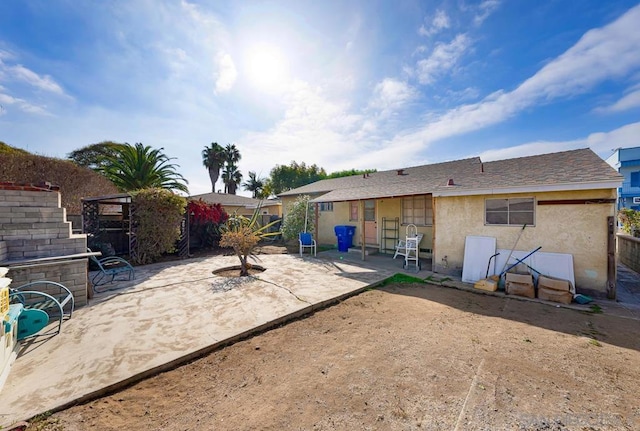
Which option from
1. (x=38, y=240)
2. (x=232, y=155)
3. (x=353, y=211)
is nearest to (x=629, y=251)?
(x=353, y=211)

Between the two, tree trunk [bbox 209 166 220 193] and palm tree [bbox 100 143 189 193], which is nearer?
palm tree [bbox 100 143 189 193]

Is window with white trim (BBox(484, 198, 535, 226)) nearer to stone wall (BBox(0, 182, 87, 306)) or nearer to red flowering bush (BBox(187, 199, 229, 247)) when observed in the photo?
stone wall (BBox(0, 182, 87, 306))

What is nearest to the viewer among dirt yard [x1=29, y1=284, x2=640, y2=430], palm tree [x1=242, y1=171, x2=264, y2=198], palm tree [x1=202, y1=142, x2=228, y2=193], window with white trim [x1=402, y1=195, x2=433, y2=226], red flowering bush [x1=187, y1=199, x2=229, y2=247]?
dirt yard [x1=29, y1=284, x2=640, y2=430]

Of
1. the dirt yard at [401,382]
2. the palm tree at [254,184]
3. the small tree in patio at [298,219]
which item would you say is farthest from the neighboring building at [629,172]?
the palm tree at [254,184]

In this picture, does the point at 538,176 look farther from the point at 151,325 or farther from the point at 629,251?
the point at 151,325

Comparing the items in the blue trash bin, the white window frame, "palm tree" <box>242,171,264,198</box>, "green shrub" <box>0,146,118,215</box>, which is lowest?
the blue trash bin

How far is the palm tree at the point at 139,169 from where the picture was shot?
14.4m

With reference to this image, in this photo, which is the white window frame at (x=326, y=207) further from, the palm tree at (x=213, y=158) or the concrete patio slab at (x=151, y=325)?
the palm tree at (x=213, y=158)

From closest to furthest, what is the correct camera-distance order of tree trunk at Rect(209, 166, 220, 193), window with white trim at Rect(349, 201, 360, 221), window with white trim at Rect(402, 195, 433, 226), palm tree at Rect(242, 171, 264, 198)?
window with white trim at Rect(402, 195, 433, 226) → window with white trim at Rect(349, 201, 360, 221) → tree trunk at Rect(209, 166, 220, 193) → palm tree at Rect(242, 171, 264, 198)

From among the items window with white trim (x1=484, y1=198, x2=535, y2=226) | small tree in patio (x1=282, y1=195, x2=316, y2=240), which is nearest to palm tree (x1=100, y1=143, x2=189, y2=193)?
small tree in patio (x1=282, y1=195, x2=316, y2=240)

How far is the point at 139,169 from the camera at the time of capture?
47.6ft

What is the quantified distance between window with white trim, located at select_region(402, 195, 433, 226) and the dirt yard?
5783 millimetres

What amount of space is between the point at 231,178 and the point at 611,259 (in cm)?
3392

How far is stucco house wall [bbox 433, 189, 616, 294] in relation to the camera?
5.16 meters
